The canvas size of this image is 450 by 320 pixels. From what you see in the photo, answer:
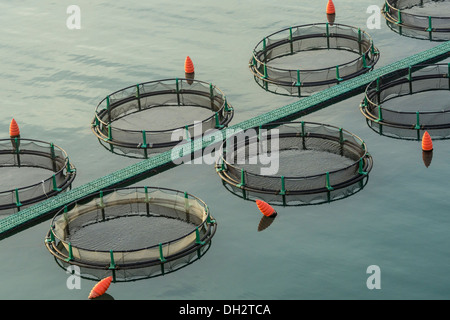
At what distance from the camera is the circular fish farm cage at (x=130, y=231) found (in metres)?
86.9

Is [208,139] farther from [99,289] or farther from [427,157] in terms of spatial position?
[99,289]

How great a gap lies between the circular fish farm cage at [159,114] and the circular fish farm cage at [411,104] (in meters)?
11.5

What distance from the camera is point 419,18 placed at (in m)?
120

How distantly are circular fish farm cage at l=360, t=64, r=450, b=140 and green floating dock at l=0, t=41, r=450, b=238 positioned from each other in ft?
4.79

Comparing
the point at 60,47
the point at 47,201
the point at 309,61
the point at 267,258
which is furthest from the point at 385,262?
the point at 60,47

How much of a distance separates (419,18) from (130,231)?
4009 cm

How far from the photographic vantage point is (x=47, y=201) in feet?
315

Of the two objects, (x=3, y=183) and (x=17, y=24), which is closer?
(x=3, y=183)

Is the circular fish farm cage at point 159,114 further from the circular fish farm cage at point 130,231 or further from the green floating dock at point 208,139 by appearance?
the circular fish farm cage at point 130,231

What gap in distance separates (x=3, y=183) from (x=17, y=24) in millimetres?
32865

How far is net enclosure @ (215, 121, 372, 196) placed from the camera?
94.5 m

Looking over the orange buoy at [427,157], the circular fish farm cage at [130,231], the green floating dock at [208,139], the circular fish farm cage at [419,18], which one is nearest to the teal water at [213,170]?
the orange buoy at [427,157]

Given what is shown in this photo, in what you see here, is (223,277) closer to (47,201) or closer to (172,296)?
(172,296)

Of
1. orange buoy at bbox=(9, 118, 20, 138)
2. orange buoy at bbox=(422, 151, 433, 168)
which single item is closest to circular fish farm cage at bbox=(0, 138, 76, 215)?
orange buoy at bbox=(9, 118, 20, 138)
